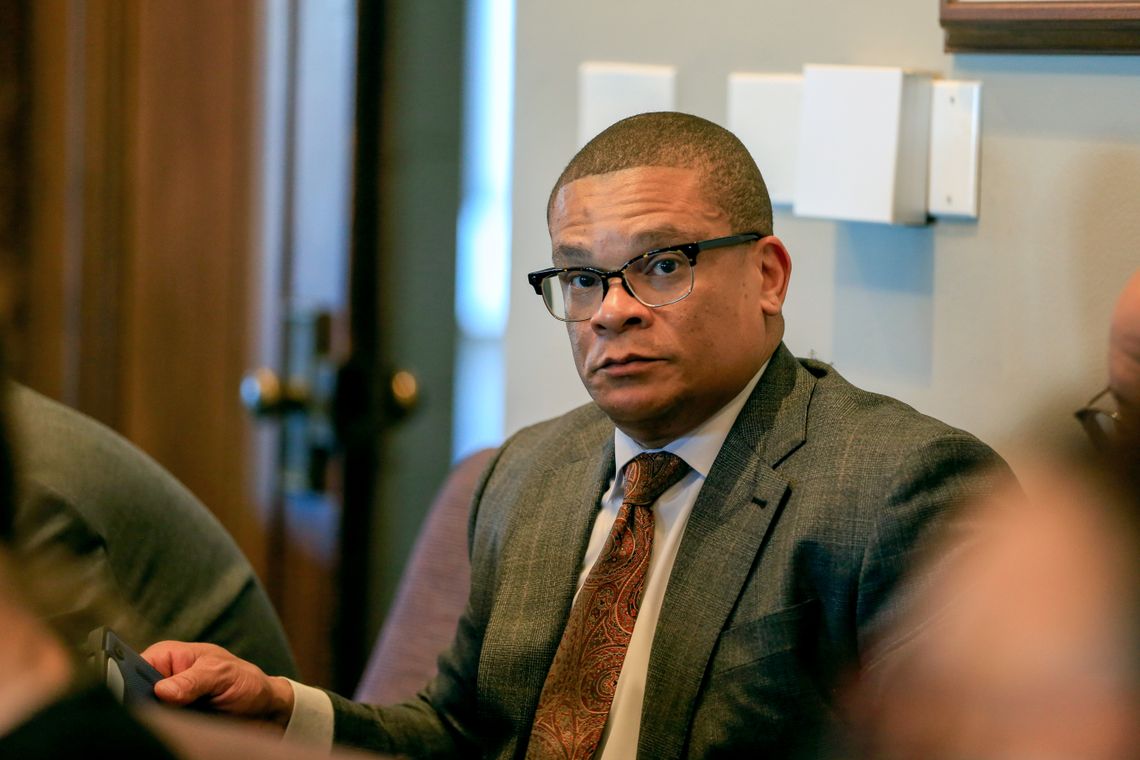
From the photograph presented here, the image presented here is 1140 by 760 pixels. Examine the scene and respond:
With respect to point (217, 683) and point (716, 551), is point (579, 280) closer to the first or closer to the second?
point (716, 551)

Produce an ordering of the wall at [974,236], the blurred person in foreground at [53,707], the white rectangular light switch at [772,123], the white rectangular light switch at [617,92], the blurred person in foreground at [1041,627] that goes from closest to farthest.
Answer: the blurred person in foreground at [53,707]
the blurred person in foreground at [1041,627]
the wall at [974,236]
the white rectangular light switch at [772,123]
the white rectangular light switch at [617,92]

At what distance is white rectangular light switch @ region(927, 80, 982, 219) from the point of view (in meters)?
1.54

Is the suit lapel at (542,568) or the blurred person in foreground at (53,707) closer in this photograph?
the blurred person in foreground at (53,707)

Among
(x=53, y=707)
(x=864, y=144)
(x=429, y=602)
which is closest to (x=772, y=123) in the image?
(x=864, y=144)

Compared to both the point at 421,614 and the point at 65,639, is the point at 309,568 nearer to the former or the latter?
the point at 421,614

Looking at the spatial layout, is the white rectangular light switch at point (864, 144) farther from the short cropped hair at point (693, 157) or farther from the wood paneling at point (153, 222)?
the wood paneling at point (153, 222)

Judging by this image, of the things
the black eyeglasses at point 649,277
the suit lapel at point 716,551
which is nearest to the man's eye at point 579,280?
the black eyeglasses at point 649,277

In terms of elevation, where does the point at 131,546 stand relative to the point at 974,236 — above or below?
below

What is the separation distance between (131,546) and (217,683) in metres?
0.35

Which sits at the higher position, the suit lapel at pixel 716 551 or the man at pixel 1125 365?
the man at pixel 1125 365

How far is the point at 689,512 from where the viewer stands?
141 centimetres

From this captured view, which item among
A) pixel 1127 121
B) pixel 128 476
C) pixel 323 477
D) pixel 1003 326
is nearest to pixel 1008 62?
pixel 1127 121

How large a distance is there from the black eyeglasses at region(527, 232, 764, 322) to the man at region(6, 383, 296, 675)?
0.63 meters

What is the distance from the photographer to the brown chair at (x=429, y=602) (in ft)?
5.96
